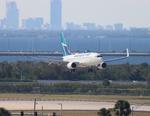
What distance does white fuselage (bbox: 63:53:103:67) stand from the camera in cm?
6638

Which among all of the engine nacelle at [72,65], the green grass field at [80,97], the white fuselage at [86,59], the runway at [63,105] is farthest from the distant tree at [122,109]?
the green grass field at [80,97]

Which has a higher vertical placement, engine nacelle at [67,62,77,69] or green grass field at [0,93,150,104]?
engine nacelle at [67,62,77,69]

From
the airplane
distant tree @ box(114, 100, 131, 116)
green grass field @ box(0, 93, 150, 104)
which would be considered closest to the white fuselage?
the airplane

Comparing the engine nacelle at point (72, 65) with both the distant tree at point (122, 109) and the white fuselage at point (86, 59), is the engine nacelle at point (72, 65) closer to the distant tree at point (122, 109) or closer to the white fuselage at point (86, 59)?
the white fuselage at point (86, 59)

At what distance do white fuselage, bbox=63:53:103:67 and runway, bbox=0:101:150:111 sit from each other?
6.10 metres

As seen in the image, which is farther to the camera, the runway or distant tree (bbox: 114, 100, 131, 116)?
the runway

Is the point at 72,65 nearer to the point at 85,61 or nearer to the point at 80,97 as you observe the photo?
the point at 85,61

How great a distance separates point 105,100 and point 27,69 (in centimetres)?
2831

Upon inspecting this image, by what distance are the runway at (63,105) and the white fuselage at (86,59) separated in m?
6.10

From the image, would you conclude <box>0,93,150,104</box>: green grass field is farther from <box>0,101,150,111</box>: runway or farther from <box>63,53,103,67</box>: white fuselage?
<box>63,53,103,67</box>: white fuselage

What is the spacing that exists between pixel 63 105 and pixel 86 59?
10253 millimetres

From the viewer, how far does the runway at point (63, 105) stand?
74750mm

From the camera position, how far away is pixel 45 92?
9212cm

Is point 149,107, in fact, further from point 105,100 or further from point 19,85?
point 19,85
